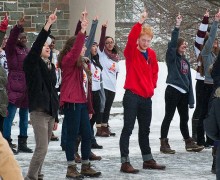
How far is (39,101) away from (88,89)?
4.09 feet

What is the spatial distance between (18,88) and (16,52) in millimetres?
576

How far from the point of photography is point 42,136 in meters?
9.24

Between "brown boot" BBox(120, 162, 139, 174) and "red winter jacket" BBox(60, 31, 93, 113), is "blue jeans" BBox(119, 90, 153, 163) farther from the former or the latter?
"red winter jacket" BBox(60, 31, 93, 113)

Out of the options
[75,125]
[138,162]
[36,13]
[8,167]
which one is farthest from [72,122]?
[36,13]

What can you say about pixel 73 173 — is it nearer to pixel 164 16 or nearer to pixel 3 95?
pixel 3 95

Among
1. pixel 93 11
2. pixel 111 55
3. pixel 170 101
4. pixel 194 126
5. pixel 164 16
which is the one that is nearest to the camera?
pixel 170 101

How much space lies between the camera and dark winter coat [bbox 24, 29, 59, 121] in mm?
9234

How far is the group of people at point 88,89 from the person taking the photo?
30.5 feet

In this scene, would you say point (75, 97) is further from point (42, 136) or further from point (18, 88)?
point (18, 88)

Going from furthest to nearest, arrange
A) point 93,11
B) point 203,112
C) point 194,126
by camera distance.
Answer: point 93,11 → point 194,126 → point 203,112

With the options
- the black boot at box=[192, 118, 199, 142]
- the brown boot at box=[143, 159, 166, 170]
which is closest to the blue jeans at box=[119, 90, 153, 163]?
the brown boot at box=[143, 159, 166, 170]

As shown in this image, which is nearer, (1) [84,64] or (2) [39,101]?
(2) [39,101]

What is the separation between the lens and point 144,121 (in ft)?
35.2

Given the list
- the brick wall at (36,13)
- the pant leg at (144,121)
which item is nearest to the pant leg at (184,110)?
the pant leg at (144,121)
